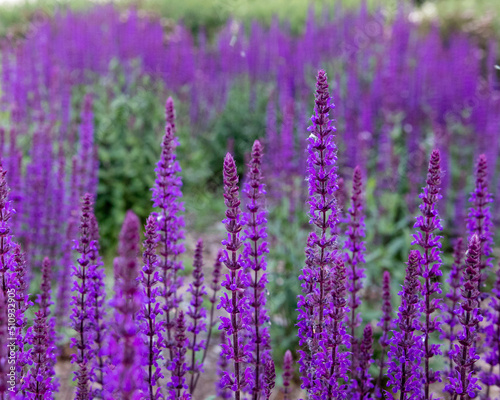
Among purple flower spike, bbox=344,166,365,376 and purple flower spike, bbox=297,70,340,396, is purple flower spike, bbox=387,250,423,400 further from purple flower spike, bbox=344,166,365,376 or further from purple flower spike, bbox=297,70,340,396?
purple flower spike, bbox=344,166,365,376

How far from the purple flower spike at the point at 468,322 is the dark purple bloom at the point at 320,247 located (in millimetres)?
467

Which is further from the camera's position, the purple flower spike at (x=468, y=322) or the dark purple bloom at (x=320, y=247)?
the dark purple bloom at (x=320, y=247)

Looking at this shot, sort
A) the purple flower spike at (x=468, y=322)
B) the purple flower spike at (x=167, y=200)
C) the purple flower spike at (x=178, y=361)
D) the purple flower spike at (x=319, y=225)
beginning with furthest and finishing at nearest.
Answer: the purple flower spike at (x=167, y=200) → the purple flower spike at (x=178, y=361) → the purple flower spike at (x=319, y=225) → the purple flower spike at (x=468, y=322)

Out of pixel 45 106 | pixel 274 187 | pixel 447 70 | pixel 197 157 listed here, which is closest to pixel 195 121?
pixel 197 157

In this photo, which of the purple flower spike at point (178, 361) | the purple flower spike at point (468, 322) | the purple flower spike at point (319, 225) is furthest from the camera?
the purple flower spike at point (178, 361)

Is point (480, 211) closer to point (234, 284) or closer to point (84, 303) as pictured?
point (234, 284)

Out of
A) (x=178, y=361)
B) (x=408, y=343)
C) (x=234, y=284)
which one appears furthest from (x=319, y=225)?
(x=178, y=361)

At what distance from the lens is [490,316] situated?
270cm

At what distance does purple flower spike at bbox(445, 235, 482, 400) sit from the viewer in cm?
213

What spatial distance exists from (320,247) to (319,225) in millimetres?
90

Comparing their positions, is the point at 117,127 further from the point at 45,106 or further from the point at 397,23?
the point at 397,23

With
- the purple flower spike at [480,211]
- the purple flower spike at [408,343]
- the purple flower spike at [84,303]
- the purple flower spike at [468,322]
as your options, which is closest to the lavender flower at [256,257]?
the purple flower spike at [408,343]

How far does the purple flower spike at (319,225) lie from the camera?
7.32 feet

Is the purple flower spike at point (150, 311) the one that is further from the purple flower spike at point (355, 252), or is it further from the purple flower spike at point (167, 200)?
the purple flower spike at point (355, 252)
